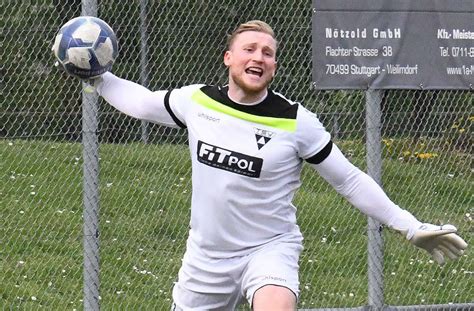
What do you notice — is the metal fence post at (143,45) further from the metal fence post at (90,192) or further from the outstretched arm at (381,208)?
the outstretched arm at (381,208)

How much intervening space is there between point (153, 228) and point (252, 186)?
3.05 m

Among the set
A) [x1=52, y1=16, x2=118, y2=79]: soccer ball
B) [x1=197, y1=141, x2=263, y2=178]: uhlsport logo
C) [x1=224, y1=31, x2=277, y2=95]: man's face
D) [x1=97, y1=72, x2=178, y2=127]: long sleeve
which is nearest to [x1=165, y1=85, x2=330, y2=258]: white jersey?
[x1=197, y1=141, x2=263, y2=178]: uhlsport logo

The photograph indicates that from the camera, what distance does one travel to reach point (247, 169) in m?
5.10

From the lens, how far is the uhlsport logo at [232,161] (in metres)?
5.10

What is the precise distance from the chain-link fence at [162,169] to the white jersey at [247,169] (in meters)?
1.92

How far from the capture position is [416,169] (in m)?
8.79

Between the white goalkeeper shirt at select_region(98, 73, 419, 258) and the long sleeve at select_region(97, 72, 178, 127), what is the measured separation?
8.7 inches

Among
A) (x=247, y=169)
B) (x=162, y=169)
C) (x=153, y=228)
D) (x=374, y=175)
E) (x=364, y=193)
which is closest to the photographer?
(x=247, y=169)

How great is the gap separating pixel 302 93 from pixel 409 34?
0.85m

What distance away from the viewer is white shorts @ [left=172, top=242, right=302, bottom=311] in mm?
4996

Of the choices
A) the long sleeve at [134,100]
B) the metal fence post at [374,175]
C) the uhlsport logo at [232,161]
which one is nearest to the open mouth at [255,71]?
the uhlsport logo at [232,161]

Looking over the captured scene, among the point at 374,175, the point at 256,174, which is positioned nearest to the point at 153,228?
the point at 374,175

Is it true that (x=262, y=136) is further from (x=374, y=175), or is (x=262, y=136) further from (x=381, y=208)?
(x=374, y=175)

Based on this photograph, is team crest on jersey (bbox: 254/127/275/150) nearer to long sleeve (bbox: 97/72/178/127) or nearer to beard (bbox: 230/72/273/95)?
beard (bbox: 230/72/273/95)
